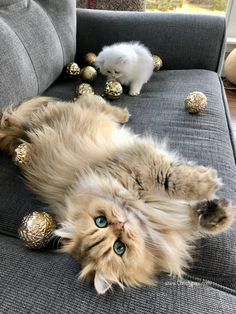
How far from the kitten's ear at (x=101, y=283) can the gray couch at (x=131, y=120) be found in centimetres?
1

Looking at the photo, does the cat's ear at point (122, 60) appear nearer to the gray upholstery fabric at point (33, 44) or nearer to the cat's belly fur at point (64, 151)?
the gray upholstery fabric at point (33, 44)

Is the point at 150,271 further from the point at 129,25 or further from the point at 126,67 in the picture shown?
the point at 129,25

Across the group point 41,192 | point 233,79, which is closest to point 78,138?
point 41,192

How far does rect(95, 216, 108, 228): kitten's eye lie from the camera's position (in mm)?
817

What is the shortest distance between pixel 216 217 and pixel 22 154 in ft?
2.06

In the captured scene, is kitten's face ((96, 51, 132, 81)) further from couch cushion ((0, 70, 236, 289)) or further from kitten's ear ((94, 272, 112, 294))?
kitten's ear ((94, 272, 112, 294))

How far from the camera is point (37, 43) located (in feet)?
4.90

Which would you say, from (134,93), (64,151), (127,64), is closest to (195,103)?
(134,93)

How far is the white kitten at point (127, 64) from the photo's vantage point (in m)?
1.73

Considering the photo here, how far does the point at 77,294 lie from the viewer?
0.72 metres

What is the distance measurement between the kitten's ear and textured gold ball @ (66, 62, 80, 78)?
121 cm

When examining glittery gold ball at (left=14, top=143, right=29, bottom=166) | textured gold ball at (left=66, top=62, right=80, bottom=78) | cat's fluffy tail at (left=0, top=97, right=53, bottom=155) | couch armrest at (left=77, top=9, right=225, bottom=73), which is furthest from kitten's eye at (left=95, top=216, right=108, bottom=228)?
couch armrest at (left=77, top=9, right=225, bottom=73)

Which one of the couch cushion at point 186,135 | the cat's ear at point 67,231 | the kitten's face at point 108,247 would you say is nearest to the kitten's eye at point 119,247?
the kitten's face at point 108,247

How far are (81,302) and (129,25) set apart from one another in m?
1.56
